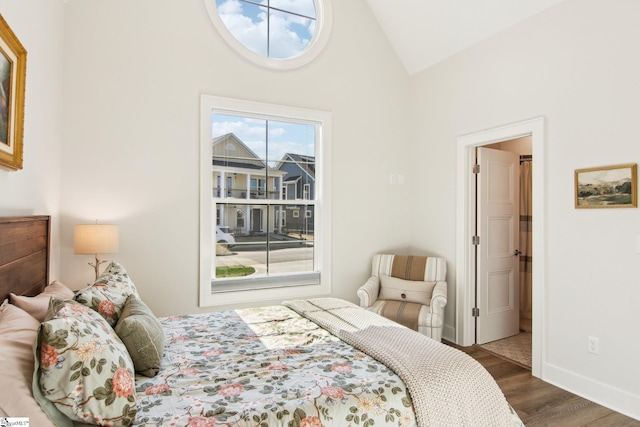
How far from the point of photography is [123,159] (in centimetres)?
309

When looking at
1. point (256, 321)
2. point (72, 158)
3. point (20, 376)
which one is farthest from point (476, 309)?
point (72, 158)

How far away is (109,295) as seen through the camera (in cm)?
181

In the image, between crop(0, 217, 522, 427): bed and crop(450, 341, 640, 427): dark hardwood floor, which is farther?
crop(450, 341, 640, 427): dark hardwood floor

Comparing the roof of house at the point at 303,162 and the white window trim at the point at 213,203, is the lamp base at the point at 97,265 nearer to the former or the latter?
the white window trim at the point at 213,203

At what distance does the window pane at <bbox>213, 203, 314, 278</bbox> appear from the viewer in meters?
3.56

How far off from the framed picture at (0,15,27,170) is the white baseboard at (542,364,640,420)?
3.88 m

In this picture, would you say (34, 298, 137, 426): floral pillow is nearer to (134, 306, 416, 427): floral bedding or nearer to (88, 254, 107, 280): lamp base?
(134, 306, 416, 427): floral bedding

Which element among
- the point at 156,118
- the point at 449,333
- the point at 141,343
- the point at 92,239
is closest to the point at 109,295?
the point at 141,343

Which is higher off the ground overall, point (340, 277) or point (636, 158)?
point (636, 158)

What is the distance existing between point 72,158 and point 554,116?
3.89 metres

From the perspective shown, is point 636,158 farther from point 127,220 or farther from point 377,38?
point 127,220

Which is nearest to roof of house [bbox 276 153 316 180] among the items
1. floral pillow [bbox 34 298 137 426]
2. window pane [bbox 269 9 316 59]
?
window pane [bbox 269 9 316 59]

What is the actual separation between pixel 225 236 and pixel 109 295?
5.82 ft

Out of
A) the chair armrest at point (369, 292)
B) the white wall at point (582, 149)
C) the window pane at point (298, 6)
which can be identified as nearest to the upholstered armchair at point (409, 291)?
the chair armrest at point (369, 292)
